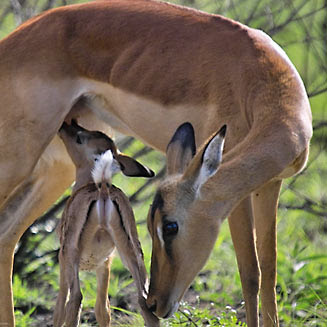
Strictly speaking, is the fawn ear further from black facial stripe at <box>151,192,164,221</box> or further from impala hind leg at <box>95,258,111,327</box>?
black facial stripe at <box>151,192,164,221</box>

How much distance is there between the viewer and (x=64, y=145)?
5809 millimetres

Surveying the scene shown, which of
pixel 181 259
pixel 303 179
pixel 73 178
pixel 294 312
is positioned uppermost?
pixel 181 259

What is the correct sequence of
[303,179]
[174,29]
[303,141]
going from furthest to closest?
[303,179]
[174,29]
[303,141]

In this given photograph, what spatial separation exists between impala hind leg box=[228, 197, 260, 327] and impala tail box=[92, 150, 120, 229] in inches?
27.6

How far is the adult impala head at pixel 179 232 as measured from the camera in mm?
4387

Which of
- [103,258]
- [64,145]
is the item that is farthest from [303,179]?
[103,258]

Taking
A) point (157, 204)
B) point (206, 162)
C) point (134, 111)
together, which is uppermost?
point (206, 162)

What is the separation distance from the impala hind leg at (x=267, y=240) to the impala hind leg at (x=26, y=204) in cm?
126

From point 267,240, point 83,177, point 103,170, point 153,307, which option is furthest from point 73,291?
point 267,240

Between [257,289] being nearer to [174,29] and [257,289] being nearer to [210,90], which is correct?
[210,90]

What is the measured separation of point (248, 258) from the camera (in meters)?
5.13

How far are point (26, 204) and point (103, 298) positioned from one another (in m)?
0.91

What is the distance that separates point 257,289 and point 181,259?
84 cm

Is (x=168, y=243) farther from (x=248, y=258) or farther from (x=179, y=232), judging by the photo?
(x=248, y=258)
